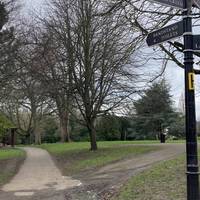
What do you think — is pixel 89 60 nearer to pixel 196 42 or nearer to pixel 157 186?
pixel 157 186

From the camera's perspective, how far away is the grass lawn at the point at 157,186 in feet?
37.3

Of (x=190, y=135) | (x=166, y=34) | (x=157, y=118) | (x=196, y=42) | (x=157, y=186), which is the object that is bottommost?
(x=157, y=186)

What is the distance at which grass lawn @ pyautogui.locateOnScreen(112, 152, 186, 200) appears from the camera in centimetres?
1137

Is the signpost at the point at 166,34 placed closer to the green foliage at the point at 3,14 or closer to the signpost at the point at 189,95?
the signpost at the point at 189,95

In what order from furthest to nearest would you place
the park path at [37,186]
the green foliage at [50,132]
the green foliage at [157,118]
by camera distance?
the green foliage at [50,132], the green foliage at [157,118], the park path at [37,186]

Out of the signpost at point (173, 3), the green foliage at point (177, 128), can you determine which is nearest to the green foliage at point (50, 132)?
the green foliage at point (177, 128)

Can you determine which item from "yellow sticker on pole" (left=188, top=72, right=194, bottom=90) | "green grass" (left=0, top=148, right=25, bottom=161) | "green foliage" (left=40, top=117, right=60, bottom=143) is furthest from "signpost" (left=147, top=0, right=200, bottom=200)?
"green foliage" (left=40, top=117, right=60, bottom=143)

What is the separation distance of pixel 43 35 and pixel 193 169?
2581 cm

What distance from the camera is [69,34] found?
30547 mm

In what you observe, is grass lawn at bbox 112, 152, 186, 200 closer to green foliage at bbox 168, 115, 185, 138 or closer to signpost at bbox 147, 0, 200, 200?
signpost at bbox 147, 0, 200, 200

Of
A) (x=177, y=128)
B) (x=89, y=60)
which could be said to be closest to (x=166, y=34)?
(x=89, y=60)

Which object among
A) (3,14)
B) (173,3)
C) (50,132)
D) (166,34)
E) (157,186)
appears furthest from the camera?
(50,132)

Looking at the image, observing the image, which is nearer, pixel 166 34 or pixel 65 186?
pixel 166 34

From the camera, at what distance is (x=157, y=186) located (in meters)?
12.6
